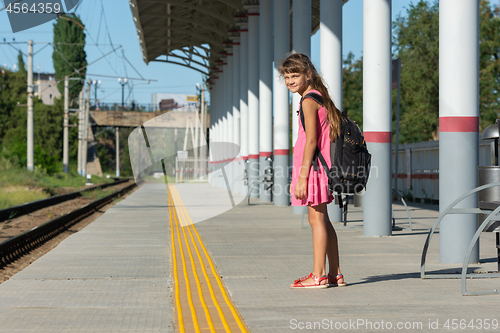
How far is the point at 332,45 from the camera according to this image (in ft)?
44.9

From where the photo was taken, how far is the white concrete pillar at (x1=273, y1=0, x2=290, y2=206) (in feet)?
64.0

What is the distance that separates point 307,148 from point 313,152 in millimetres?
68

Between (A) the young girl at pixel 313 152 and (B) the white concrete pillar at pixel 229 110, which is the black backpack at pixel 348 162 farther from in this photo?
(B) the white concrete pillar at pixel 229 110

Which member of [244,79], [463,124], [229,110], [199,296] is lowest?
[199,296]

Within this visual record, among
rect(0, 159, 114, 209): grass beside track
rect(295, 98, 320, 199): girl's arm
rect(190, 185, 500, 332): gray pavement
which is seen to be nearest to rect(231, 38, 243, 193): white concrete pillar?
rect(0, 159, 114, 209): grass beside track

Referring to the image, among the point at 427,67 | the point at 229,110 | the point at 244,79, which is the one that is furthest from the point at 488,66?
the point at 244,79

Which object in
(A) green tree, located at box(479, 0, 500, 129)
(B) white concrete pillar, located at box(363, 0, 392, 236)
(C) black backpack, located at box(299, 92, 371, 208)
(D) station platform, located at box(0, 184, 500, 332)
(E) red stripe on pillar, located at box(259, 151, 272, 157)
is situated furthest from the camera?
(A) green tree, located at box(479, 0, 500, 129)

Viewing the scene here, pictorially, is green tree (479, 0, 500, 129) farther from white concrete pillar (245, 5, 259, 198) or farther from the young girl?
the young girl

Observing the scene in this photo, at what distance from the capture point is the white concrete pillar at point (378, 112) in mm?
10875

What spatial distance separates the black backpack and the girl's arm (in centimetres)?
11

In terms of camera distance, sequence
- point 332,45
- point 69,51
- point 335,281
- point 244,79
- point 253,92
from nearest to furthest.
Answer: point 335,281
point 332,45
point 253,92
point 244,79
point 69,51

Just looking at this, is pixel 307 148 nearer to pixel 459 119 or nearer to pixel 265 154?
pixel 459 119

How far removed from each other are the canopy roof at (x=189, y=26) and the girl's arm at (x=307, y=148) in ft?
64.3

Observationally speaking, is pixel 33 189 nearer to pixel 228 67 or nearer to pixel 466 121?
pixel 228 67
